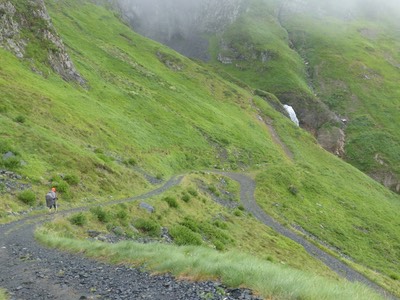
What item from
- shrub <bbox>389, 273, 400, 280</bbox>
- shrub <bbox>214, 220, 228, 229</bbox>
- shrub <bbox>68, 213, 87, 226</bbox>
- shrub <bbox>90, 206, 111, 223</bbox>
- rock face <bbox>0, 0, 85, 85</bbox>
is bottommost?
shrub <bbox>68, 213, 87, 226</bbox>

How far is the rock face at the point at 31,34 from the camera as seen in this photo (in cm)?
6356

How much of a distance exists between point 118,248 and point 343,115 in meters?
134

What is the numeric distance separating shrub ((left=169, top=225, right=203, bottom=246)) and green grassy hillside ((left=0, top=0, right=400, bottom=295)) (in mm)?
1302

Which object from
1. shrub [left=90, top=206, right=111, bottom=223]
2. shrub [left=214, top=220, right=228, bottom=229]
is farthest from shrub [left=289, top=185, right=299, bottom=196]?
shrub [left=90, top=206, right=111, bottom=223]

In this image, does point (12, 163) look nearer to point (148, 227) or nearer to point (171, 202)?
point (148, 227)

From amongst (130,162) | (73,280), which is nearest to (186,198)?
(130,162)

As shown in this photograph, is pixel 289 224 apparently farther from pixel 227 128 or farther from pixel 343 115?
pixel 343 115

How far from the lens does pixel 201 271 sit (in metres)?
12.9

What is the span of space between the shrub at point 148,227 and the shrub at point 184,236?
1319 mm

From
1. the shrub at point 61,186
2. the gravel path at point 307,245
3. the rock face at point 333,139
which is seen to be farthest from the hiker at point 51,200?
the rock face at point 333,139

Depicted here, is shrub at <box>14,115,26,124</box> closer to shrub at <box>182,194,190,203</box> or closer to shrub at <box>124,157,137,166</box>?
shrub at <box>124,157,137,166</box>

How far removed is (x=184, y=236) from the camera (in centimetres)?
2880

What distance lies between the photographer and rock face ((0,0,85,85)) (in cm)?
6356

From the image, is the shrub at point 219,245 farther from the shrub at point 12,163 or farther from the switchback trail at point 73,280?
the shrub at point 12,163
